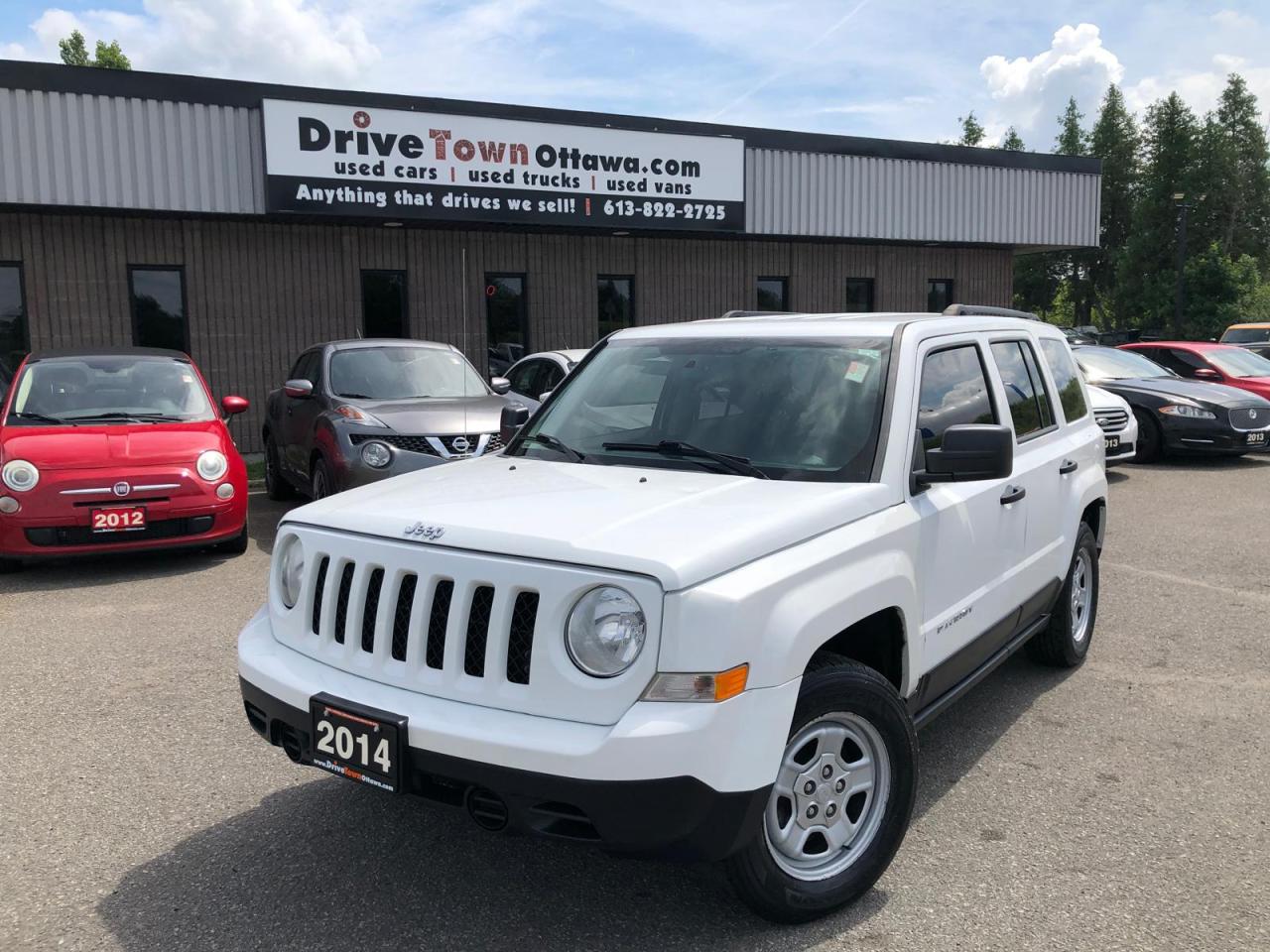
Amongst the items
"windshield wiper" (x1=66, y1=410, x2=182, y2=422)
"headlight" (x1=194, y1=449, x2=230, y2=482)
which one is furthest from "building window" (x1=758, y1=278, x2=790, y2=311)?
"headlight" (x1=194, y1=449, x2=230, y2=482)

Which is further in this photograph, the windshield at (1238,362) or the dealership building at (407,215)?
the windshield at (1238,362)

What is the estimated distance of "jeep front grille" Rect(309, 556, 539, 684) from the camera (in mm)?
2645

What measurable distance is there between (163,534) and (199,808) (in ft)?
14.1

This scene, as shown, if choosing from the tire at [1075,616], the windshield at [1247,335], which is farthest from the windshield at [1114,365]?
the windshield at [1247,335]

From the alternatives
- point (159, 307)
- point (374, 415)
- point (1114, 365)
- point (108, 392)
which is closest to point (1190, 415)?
point (1114, 365)

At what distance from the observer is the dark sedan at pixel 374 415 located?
8203 millimetres

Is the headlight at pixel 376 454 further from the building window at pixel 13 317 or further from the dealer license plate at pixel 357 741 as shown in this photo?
the building window at pixel 13 317

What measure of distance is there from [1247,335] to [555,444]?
27112mm

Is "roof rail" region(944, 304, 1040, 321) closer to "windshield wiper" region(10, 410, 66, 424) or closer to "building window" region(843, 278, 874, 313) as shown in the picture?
"windshield wiper" region(10, 410, 66, 424)

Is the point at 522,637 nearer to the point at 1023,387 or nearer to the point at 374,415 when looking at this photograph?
the point at 1023,387

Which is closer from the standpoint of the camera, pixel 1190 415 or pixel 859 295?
pixel 1190 415

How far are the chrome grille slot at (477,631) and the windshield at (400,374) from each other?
259 inches

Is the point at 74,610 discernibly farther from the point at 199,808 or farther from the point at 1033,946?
the point at 1033,946

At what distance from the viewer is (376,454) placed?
8133mm
